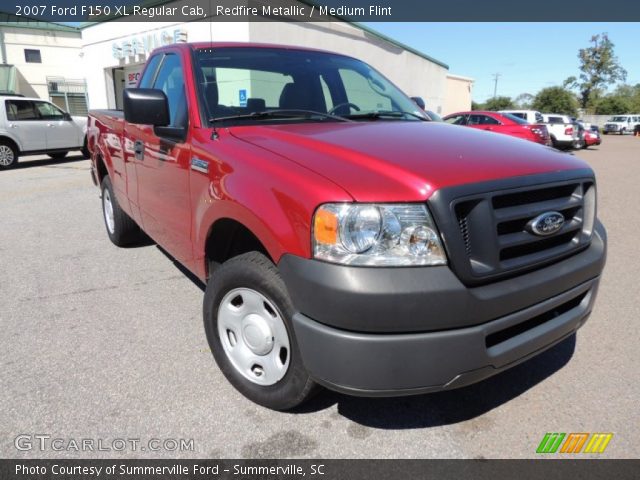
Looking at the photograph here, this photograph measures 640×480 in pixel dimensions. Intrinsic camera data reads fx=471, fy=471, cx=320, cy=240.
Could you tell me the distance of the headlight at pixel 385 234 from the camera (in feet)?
5.87

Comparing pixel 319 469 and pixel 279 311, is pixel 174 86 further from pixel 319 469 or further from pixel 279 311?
pixel 319 469

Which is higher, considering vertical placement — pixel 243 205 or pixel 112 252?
pixel 243 205

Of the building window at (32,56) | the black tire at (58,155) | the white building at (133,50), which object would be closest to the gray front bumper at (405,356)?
the white building at (133,50)

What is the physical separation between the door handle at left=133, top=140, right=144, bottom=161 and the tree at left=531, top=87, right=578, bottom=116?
2562 inches

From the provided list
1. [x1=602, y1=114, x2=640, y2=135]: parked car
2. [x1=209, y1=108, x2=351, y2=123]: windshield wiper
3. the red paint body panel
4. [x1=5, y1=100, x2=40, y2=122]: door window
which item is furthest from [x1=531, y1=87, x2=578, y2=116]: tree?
the red paint body panel

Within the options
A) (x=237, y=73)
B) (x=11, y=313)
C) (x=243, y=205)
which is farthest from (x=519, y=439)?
(x=11, y=313)

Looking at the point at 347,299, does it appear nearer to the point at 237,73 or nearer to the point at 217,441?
the point at 217,441

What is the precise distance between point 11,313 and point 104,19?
19.4m

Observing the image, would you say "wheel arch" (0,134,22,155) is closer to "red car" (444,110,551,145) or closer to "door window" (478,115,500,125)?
"red car" (444,110,551,145)

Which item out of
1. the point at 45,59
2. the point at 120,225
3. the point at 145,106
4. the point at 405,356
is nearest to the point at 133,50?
the point at 120,225

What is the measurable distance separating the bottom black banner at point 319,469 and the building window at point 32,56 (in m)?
37.1

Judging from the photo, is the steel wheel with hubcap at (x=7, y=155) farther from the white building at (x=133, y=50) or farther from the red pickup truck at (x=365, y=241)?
the red pickup truck at (x=365, y=241)

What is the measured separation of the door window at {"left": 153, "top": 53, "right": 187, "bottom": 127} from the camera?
2975mm

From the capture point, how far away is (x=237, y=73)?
3.36 m
